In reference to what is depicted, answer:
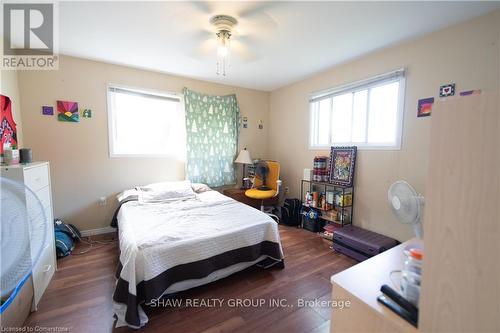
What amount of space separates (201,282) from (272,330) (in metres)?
0.72

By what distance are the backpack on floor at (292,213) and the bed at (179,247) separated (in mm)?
1155

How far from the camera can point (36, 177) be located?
1.82 m

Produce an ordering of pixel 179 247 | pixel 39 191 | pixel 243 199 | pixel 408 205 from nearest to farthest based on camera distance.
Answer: pixel 408 205 → pixel 179 247 → pixel 39 191 → pixel 243 199

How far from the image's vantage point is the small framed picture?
9.77ft

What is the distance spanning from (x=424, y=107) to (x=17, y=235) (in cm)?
339

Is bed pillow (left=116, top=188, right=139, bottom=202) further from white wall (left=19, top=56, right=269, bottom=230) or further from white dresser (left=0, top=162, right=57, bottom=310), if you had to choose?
white dresser (left=0, top=162, right=57, bottom=310)

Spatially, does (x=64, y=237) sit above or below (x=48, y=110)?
below

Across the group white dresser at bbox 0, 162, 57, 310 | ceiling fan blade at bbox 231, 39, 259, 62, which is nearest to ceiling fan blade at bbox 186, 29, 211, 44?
ceiling fan blade at bbox 231, 39, 259, 62

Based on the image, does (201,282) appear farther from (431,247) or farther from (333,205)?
(333,205)

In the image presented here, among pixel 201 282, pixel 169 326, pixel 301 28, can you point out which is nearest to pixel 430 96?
pixel 301 28

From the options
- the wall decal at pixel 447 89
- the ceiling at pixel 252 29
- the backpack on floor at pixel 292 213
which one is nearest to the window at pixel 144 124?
the ceiling at pixel 252 29

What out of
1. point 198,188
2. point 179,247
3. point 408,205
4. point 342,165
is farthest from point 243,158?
point 408,205

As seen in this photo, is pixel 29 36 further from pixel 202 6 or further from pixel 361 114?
pixel 361 114

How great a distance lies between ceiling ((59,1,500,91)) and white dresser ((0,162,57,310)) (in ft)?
4.67
